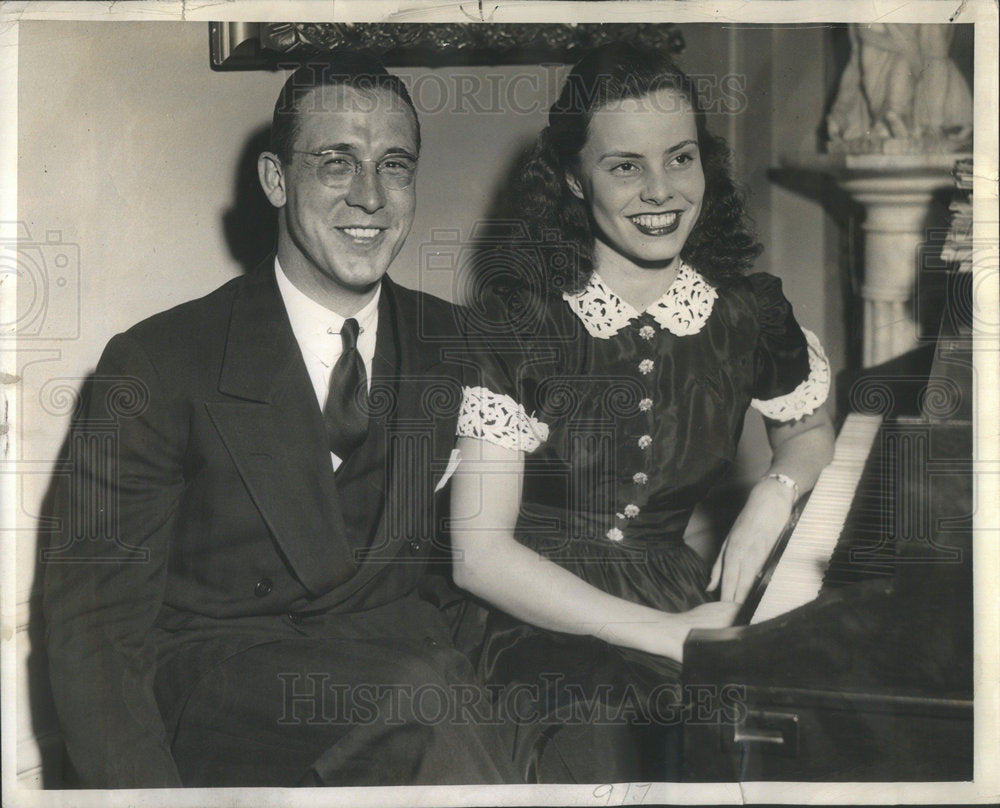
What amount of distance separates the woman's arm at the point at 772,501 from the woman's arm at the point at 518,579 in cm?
11

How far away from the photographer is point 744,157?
2.43 meters

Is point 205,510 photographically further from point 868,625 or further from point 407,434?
point 868,625

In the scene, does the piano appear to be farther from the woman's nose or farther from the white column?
the woman's nose

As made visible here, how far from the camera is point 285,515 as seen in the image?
232 centimetres

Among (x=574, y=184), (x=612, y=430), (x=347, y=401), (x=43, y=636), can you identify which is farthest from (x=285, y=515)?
(x=574, y=184)

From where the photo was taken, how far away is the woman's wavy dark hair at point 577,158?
7.84 ft

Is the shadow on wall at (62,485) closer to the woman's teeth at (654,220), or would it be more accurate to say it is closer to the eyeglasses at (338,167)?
the eyeglasses at (338,167)

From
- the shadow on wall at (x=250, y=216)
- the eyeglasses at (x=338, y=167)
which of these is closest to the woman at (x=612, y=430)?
the eyeglasses at (x=338, y=167)

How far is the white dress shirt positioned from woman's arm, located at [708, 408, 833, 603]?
918mm

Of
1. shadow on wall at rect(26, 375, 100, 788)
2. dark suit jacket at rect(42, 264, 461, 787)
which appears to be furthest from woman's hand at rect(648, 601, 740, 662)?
shadow on wall at rect(26, 375, 100, 788)

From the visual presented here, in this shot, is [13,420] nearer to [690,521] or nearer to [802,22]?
[690,521]

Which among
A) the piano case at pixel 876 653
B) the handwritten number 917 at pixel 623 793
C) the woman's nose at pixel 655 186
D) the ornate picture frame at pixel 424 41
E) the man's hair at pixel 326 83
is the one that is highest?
the ornate picture frame at pixel 424 41

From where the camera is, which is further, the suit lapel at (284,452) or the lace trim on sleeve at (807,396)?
the lace trim on sleeve at (807,396)

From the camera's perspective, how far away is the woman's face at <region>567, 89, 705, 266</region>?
237 centimetres
